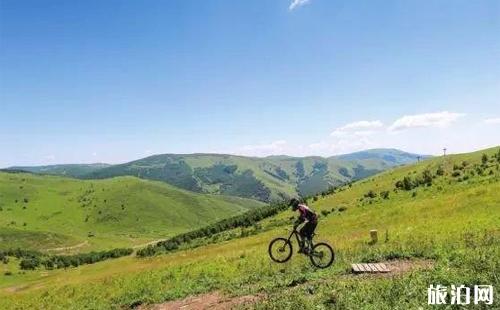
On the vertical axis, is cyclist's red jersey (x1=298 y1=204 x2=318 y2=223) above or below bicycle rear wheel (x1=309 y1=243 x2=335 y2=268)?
above

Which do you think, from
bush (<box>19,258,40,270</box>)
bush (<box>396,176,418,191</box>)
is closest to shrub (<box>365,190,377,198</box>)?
bush (<box>396,176,418,191</box>)

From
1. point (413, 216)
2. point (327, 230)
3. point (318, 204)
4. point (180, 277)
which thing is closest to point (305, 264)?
point (180, 277)

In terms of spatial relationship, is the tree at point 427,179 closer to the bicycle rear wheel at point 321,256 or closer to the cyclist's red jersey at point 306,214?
the bicycle rear wheel at point 321,256

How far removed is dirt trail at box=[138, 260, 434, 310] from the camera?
22.1 m

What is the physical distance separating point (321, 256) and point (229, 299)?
5.89 metres

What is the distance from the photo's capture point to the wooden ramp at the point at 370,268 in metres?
23.3

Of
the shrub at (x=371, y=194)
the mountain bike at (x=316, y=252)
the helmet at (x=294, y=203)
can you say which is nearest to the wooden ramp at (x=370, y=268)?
the mountain bike at (x=316, y=252)

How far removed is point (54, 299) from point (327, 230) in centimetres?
3170

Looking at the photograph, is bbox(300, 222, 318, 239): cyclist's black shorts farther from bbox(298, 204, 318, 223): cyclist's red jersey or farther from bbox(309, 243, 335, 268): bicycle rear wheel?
bbox(309, 243, 335, 268): bicycle rear wheel

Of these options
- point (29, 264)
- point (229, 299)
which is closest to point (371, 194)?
point (229, 299)

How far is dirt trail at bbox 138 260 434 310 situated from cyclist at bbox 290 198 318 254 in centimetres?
332

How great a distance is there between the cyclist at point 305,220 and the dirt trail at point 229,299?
3.32m

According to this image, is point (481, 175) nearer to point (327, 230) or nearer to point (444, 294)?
point (327, 230)

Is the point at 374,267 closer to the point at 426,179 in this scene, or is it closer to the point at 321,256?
the point at 321,256
